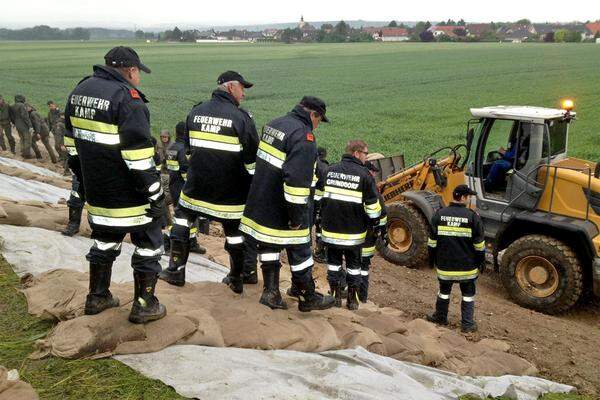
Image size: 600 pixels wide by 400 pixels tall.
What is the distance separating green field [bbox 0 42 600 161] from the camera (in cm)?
2342

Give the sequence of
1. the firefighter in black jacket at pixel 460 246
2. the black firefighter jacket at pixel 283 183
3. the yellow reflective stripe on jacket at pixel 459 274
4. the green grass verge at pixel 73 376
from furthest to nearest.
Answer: the yellow reflective stripe on jacket at pixel 459 274 → the firefighter in black jacket at pixel 460 246 → the black firefighter jacket at pixel 283 183 → the green grass verge at pixel 73 376

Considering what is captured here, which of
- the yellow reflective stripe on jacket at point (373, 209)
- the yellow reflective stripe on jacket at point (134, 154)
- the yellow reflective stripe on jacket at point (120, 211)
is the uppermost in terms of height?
the yellow reflective stripe on jacket at point (134, 154)

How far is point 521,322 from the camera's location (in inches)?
271

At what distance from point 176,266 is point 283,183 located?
1.45 meters

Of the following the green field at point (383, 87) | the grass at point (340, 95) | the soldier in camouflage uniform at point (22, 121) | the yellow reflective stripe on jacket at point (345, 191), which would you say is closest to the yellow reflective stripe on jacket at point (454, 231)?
the yellow reflective stripe on jacket at point (345, 191)

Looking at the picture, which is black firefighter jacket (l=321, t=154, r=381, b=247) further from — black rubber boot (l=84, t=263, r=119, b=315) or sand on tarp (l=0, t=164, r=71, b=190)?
sand on tarp (l=0, t=164, r=71, b=190)

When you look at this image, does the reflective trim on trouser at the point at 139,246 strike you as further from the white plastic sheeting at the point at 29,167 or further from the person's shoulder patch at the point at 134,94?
the white plastic sheeting at the point at 29,167

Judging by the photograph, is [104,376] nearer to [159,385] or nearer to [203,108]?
[159,385]

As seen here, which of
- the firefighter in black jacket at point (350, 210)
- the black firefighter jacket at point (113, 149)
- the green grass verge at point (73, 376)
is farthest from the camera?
the firefighter in black jacket at point (350, 210)

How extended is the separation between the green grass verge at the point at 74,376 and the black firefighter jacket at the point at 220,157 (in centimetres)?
169

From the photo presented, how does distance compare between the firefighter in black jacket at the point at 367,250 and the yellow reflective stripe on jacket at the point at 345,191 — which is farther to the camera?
the firefighter in black jacket at the point at 367,250

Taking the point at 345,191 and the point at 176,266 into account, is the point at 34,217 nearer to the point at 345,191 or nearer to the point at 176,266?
the point at 176,266

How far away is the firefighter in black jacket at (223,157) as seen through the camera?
4805 millimetres

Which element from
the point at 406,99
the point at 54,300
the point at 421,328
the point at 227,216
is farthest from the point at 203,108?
the point at 406,99
